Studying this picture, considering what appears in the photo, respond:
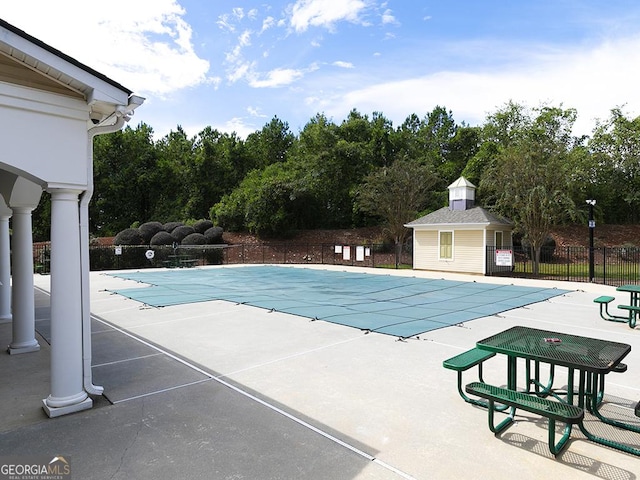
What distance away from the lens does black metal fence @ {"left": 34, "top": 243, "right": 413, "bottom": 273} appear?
22.5 metres

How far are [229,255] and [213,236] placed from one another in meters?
2.08

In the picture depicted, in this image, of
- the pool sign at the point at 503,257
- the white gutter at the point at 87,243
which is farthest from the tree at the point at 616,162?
the white gutter at the point at 87,243

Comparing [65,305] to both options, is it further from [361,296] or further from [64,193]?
[361,296]

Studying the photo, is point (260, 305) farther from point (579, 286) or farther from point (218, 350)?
point (579, 286)

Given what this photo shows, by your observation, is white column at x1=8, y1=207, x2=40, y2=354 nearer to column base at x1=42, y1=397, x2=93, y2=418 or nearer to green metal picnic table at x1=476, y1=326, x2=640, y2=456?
column base at x1=42, y1=397, x2=93, y2=418

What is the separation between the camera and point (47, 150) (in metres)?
3.72

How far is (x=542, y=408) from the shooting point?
3.00 m

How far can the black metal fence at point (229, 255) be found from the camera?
73.9 feet

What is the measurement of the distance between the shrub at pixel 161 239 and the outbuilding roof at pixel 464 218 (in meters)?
15.5

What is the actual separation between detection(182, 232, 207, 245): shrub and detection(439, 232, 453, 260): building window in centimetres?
1565

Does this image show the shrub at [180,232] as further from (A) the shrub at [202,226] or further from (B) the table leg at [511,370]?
(B) the table leg at [511,370]

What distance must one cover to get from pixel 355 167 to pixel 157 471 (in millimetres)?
29612

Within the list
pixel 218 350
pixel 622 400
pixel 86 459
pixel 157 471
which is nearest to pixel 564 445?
pixel 622 400

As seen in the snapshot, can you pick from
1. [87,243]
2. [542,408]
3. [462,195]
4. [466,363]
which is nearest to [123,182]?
[462,195]
